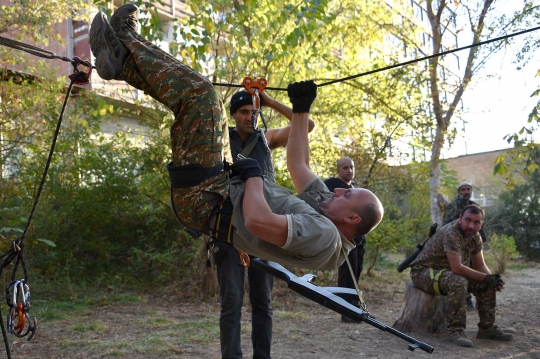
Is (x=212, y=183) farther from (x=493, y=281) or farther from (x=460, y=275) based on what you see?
(x=493, y=281)

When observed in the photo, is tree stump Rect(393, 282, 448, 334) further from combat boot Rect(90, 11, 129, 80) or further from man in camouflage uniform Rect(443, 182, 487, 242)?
combat boot Rect(90, 11, 129, 80)

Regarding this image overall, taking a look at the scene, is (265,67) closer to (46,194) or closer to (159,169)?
(159,169)

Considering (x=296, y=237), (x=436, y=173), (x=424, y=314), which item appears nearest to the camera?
(x=296, y=237)

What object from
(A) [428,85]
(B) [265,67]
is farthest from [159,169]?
(A) [428,85]

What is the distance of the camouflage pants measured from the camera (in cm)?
334

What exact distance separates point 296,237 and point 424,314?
3.90 m

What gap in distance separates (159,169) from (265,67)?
227 cm

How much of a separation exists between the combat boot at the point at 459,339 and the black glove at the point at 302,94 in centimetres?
342

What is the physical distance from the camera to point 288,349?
18.4 feet

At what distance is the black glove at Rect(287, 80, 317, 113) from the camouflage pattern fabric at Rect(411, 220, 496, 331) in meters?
3.01

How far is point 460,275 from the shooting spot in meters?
6.08

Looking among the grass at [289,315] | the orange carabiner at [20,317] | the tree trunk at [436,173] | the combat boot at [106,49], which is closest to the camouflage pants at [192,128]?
the combat boot at [106,49]

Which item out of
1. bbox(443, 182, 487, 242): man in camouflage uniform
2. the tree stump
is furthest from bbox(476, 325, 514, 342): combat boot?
bbox(443, 182, 487, 242): man in camouflage uniform

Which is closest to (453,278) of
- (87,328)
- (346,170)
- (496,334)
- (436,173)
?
(496,334)
